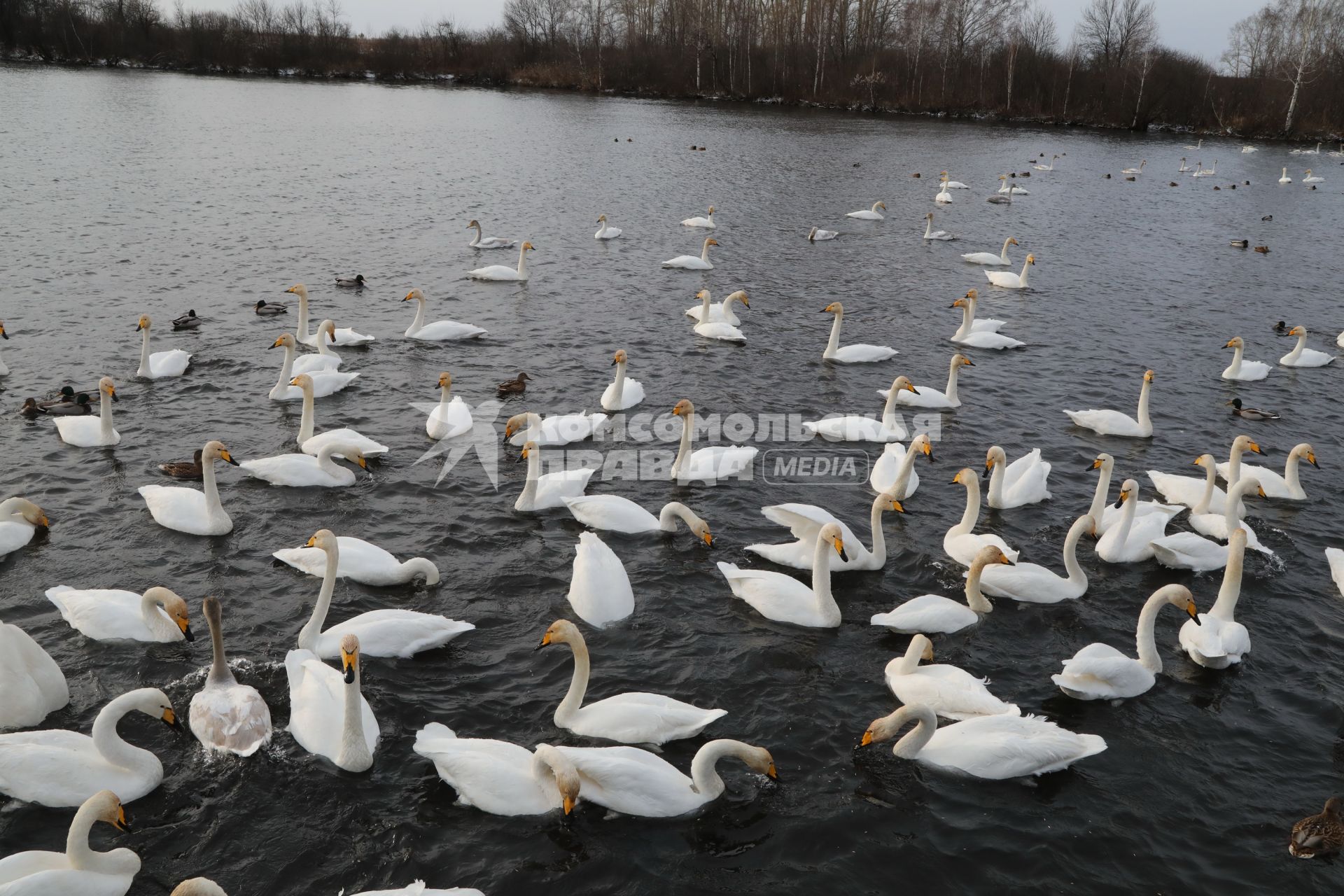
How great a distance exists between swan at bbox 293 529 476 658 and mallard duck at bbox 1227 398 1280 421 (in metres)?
13.7

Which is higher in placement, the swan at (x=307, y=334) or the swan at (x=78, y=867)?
the swan at (x=307, y=334)

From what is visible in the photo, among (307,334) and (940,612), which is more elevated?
(307,334)

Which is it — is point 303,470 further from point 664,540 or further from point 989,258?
point 989,258

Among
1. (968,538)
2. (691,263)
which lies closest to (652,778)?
(968,538)

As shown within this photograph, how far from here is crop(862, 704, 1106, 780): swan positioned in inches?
296

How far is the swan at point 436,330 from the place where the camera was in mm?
18484

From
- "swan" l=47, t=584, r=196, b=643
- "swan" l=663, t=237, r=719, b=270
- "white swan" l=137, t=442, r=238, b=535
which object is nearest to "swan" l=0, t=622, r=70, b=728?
"swan" l=47, t=584, r=196, b=643

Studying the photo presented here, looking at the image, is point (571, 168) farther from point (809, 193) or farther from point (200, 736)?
point (200, 736)

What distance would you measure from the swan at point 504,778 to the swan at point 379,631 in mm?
1770

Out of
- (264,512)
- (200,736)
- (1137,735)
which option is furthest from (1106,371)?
(200,736)

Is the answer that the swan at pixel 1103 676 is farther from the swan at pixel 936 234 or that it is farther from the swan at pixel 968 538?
the swan at pixel 936 234

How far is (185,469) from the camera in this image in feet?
40.2

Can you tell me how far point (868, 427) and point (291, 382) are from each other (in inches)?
349

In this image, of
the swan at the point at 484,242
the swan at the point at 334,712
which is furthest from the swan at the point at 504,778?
the swan at the point at 484,242
